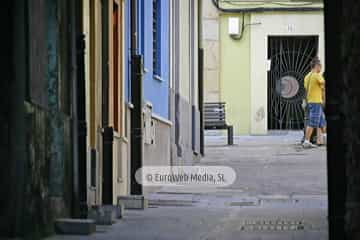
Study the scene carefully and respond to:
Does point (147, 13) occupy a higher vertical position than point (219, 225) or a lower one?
higher

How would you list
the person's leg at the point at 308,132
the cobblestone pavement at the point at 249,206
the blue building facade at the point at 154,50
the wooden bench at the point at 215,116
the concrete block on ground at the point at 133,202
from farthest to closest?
1. the wooden bench at the point at 215,116
2. the person's leg at the point at 308,132
3. the blue building facade at the point at 154,50
4. the concrete block on ground at the point at 133,202
5. the cobblestone pavement at the point at 249,206

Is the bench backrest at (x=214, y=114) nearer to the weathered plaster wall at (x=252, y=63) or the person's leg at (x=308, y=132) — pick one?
the weathered plaster wall at (x=252, y=63)

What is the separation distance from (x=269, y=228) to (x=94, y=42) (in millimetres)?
2982

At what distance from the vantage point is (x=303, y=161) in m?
18.8

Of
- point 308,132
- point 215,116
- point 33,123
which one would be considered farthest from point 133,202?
point 215,116

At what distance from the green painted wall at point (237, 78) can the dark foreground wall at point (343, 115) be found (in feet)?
69.1

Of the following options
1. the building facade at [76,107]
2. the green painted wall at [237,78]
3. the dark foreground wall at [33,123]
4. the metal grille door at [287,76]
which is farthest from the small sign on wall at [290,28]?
the dark foreground wall at [33,123]

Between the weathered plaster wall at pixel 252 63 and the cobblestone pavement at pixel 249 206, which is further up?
the weathered plaster wall at pixel 252 63

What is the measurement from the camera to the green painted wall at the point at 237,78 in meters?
28.1

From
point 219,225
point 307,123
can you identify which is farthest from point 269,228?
point 307,123

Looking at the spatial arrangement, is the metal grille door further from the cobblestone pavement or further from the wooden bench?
the cobblestone pavement

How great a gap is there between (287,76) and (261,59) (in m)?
0.90

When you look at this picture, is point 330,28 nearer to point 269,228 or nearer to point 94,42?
point 269,228

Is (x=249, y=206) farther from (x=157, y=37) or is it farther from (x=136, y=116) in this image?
(x=157, y=37)
